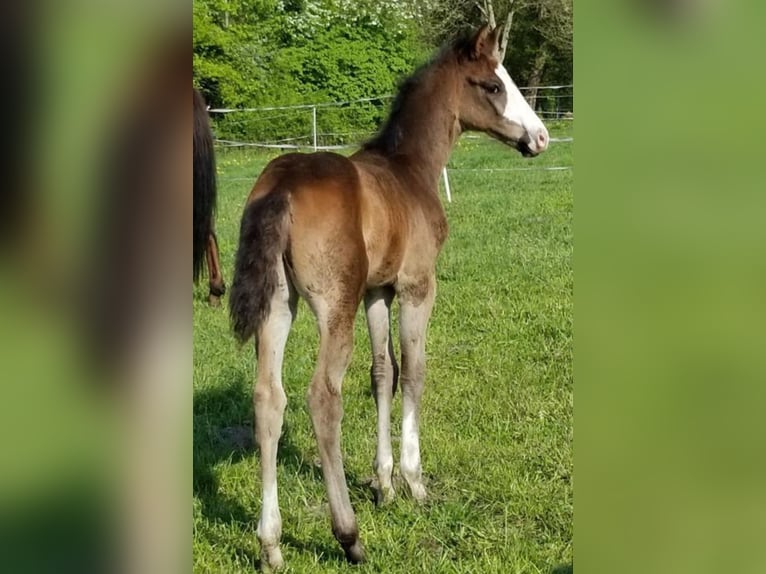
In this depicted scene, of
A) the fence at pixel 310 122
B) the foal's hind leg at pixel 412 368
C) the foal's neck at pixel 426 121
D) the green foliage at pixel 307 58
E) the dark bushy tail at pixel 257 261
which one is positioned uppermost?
the green foliage at pixel 307 58

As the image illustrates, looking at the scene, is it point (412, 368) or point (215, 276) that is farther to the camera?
point (215, 276)

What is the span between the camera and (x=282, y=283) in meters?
2.92

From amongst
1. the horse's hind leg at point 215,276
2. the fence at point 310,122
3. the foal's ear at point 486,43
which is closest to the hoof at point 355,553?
the foal's ear at point 486,43

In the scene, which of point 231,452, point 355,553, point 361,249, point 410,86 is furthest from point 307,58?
point 355,553

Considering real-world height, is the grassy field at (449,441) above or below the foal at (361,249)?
below

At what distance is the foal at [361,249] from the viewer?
280 cm

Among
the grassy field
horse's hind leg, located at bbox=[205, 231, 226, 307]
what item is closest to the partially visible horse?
the grassy field

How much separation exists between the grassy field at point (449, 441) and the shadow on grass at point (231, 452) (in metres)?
0.01

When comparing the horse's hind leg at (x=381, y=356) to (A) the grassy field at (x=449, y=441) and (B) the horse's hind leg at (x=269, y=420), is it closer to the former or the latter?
(A) the grassy field at (x=449, y=441)

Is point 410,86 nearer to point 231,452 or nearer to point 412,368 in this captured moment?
point 412,368

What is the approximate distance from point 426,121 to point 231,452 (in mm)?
1887

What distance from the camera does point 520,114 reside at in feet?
13.3
